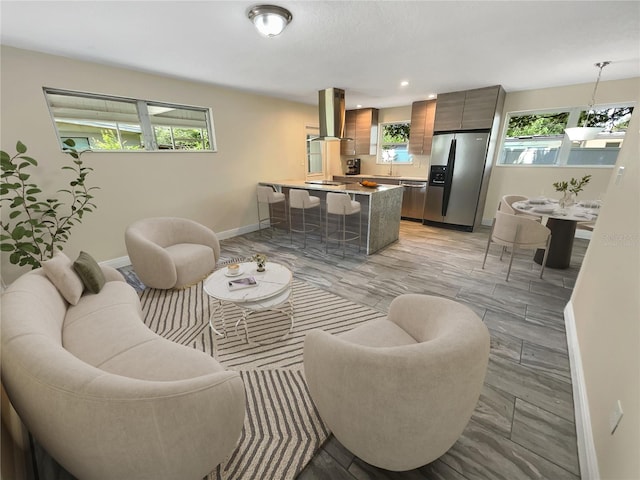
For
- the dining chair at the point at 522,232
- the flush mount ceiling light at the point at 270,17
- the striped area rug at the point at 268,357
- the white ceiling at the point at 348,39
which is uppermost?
the white ceiling at the point at 348,39

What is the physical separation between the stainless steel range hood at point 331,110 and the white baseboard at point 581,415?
4.10 metres

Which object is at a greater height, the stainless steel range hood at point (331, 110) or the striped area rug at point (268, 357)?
the stainless steel range hood at point (331, 110)

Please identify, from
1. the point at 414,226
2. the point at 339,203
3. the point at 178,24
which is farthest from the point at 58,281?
the point at 414,226

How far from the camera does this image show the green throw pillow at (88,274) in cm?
197

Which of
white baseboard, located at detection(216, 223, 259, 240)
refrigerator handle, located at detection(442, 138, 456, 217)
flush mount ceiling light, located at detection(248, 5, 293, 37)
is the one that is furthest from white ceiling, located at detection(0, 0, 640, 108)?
white baseboard, located at detection(216, 223, 259, 240)

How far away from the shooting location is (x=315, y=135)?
6410 millimetres

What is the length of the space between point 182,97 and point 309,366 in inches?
173

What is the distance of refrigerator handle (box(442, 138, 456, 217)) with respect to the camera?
507 centimetres

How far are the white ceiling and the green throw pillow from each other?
1948 mm

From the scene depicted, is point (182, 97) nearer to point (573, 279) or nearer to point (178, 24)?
point (178, 24)

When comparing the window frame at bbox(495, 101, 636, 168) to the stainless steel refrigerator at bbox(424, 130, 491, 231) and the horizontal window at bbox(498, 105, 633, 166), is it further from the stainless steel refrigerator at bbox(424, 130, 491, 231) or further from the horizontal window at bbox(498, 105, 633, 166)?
the stainless steel refrigerator at bbox(424, 130, 491, 231)

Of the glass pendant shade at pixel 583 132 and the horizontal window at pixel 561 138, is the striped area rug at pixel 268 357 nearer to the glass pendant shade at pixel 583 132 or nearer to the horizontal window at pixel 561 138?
the glass pendant shade at pixel 583 132

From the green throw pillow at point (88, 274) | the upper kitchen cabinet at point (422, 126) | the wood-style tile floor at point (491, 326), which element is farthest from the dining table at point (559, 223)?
the green throw pillow at point (88, 274)

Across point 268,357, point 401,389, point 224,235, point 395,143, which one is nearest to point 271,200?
point 224,235
